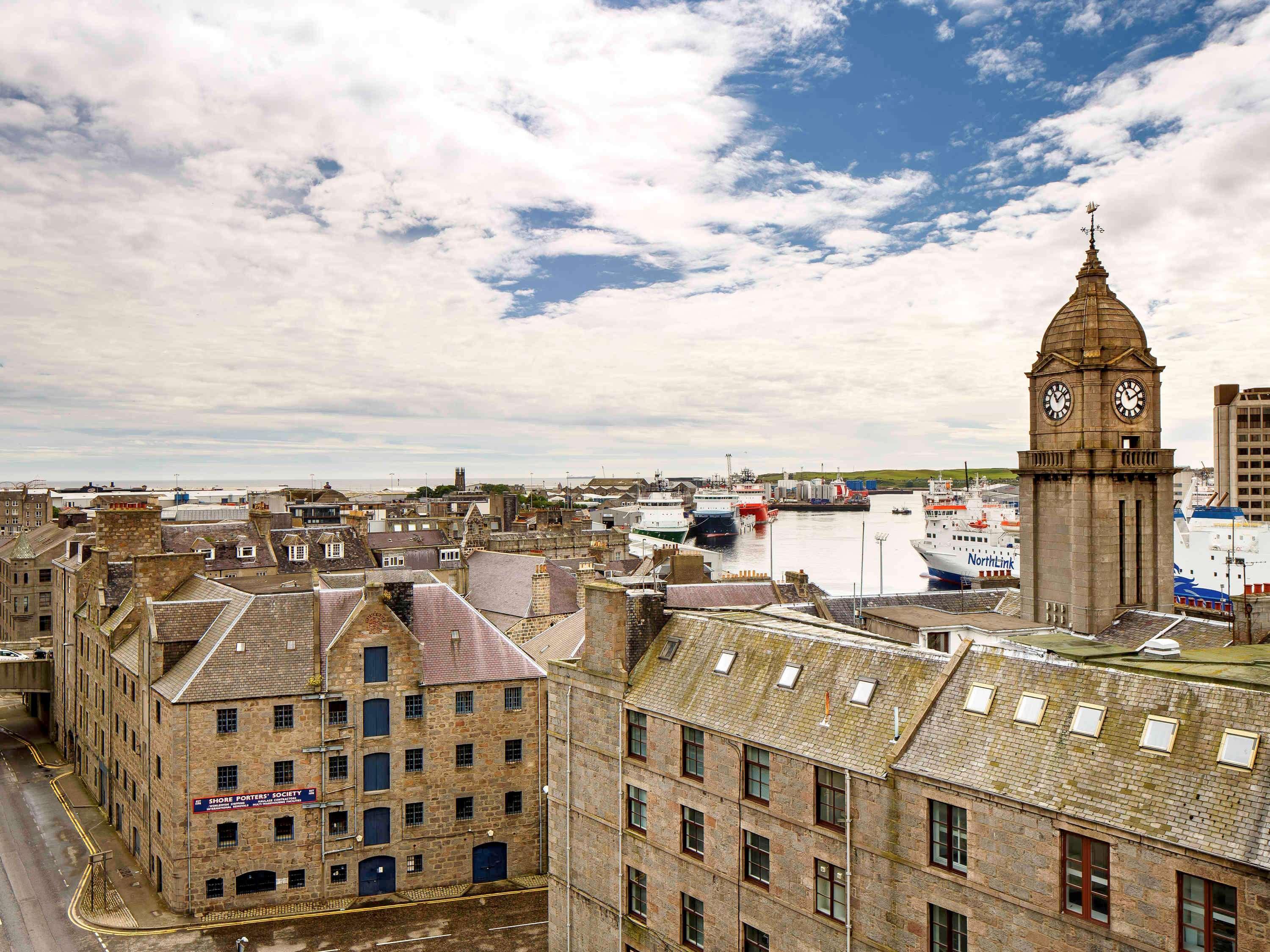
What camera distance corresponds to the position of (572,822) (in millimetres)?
32031

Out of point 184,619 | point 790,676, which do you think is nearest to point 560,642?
point 184,619

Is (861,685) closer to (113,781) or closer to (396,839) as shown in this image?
(396,839)

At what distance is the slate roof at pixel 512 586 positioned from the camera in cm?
6028

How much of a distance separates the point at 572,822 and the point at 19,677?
51.4 metres

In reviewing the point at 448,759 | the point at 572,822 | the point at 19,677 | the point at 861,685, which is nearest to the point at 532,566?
the point at 448,759

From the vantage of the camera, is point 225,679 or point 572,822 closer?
point 572,822

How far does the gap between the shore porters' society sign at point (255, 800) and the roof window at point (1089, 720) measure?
1250 inches

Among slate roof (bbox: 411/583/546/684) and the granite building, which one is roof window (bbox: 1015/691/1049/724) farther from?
the granite building

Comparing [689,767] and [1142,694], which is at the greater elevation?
[1142,694]

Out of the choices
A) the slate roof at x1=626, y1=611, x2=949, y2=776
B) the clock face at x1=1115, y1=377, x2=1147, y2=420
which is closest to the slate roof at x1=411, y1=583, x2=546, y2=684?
the slate roof at x1=626, y1=611, x2=949, y2=776

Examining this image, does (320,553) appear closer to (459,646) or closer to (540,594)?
(540,594)

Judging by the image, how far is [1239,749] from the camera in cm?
1755

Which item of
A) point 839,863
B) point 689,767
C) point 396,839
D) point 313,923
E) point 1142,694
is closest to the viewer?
point 1142,694

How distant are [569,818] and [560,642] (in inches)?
579
